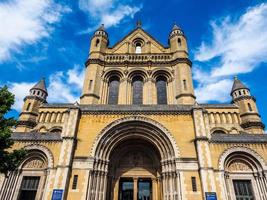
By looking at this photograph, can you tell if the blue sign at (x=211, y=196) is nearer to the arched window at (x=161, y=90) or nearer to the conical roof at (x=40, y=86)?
the arched window at (x=161, y=90)

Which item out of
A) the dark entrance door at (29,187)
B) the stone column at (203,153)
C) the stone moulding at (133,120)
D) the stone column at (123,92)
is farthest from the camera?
the stone column at (123,92)

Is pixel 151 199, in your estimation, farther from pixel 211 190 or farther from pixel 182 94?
pixel 182 94

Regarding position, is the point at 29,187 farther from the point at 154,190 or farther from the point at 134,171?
the point at 154,190

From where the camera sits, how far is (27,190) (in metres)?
15.6

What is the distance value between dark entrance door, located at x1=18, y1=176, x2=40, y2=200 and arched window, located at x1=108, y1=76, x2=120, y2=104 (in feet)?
42.2

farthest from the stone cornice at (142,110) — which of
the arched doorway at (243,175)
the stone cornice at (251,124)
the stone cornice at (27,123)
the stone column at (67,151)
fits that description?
the stone cornice at (251,124)

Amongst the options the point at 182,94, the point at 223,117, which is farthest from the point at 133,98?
the point at 223,117

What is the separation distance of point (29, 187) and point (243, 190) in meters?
16.2

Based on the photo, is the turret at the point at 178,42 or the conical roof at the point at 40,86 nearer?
the turret at the point at 178,42

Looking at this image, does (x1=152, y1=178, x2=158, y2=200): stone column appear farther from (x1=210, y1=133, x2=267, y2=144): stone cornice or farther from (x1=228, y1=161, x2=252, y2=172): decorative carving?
(x1=228, y1=161, x2=252, y2=172): decorative carving

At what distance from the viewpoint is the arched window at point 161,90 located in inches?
1046

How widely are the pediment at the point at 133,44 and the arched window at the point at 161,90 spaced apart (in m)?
5.11

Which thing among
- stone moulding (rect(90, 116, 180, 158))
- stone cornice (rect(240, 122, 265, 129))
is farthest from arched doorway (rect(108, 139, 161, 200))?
stone cornice (rect(240, 122, 265, 129))

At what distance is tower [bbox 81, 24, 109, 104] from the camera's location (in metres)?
25.2
